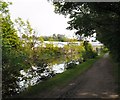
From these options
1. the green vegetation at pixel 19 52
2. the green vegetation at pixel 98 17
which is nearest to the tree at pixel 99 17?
the green vegetation at pixel 98 17

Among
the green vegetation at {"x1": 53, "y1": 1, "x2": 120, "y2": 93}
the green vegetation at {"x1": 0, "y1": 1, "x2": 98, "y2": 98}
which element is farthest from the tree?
the green vegetation at {"x1": 0, "y1": 1, "x2": 98, "y2": 98}

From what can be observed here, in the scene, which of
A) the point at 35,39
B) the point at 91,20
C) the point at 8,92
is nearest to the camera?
the point at 8,92

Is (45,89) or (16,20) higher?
(16,20)

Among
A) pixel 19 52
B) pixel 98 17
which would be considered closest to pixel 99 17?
pixel 98 17

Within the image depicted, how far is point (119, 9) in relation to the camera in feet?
51.5

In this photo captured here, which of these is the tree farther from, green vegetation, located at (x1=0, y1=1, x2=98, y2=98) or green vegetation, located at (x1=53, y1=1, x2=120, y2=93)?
green vegetation, located at (x1=0, y1=1, x2=98, y2=98)

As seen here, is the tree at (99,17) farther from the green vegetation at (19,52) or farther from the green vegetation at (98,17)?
the green vegetation at (19,52)

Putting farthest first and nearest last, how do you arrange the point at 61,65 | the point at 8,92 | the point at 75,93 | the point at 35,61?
the point at 61,65
the point at 35,61
the point at 75,93
the point at 8,92

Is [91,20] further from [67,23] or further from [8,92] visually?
[8,92]

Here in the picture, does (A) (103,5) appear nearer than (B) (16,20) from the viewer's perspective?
Yes

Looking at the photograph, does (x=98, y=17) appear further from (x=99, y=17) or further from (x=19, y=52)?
(x=19, y=52)

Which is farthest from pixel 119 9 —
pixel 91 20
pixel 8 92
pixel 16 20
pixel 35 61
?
pixel 16 20

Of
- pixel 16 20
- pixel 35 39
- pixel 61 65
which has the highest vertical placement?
pixel 16 20

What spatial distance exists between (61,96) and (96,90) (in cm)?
232
